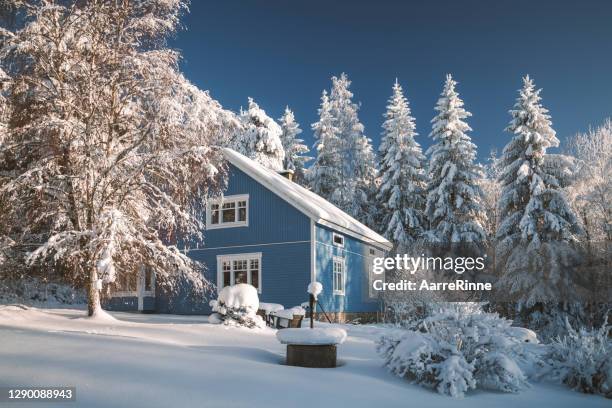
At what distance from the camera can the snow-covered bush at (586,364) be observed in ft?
26.3

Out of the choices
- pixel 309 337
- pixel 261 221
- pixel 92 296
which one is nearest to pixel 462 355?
pixel 309 337

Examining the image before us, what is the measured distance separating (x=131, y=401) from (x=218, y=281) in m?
14.6

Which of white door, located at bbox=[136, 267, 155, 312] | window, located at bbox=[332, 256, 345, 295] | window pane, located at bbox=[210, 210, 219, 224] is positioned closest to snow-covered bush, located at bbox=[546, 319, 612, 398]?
window, located at bbox=[332, 256, 345, 295]

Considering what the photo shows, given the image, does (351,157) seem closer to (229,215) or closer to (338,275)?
(338,275)

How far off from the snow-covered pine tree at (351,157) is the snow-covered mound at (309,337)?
2558 cm

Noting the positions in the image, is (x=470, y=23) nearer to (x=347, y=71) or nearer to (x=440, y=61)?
(x=440, y=61)

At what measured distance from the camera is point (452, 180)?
28.8 meters

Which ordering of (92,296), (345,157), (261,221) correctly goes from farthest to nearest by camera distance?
(345,157)
(261,221)
(92,296)

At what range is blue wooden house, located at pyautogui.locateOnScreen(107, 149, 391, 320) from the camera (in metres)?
18.9

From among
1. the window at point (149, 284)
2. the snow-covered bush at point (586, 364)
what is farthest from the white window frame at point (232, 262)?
the snow-covered bush at point (586, 364)

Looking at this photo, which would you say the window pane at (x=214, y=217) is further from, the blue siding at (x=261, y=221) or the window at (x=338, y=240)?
the window at (x=338, y=240)

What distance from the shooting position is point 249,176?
2005 cm

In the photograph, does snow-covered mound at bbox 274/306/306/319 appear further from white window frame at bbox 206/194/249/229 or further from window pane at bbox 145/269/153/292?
window pane at bbox 145/269/153/292

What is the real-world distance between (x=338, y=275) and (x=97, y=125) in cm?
1108
